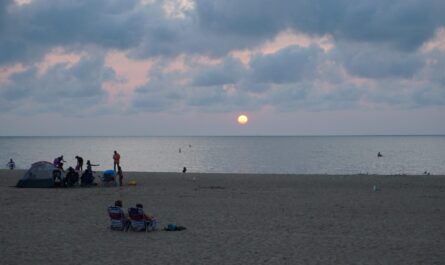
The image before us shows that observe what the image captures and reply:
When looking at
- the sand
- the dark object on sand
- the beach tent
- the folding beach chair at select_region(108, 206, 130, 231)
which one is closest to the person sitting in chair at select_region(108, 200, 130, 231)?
the folding beach chair at select_region(108, 206, 130, 231)

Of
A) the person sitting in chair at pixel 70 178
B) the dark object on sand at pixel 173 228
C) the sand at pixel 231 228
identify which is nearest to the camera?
the sand at pixel 231 228

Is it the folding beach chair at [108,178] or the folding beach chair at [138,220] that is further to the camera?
the folding beach chair at [108,178]

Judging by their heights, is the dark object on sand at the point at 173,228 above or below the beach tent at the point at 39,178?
below

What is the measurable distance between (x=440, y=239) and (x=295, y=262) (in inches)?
184

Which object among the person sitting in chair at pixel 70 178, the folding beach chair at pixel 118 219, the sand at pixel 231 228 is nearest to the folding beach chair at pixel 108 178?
the person sitting in chair at pixel 70 178

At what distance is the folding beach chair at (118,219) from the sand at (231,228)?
284 mm

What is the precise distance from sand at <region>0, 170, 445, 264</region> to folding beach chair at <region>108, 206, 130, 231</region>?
0.28m

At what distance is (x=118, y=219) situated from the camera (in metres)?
13.7

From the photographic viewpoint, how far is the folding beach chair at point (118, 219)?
44.4ft

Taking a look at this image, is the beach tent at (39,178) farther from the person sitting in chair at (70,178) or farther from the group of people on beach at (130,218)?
the group of people on beach at (130,218)

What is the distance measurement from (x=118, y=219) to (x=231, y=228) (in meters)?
3.11

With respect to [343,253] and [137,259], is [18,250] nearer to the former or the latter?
[137,259]

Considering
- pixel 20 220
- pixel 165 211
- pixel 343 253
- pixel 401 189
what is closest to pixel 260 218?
pixel 165 211

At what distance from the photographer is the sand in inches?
422
